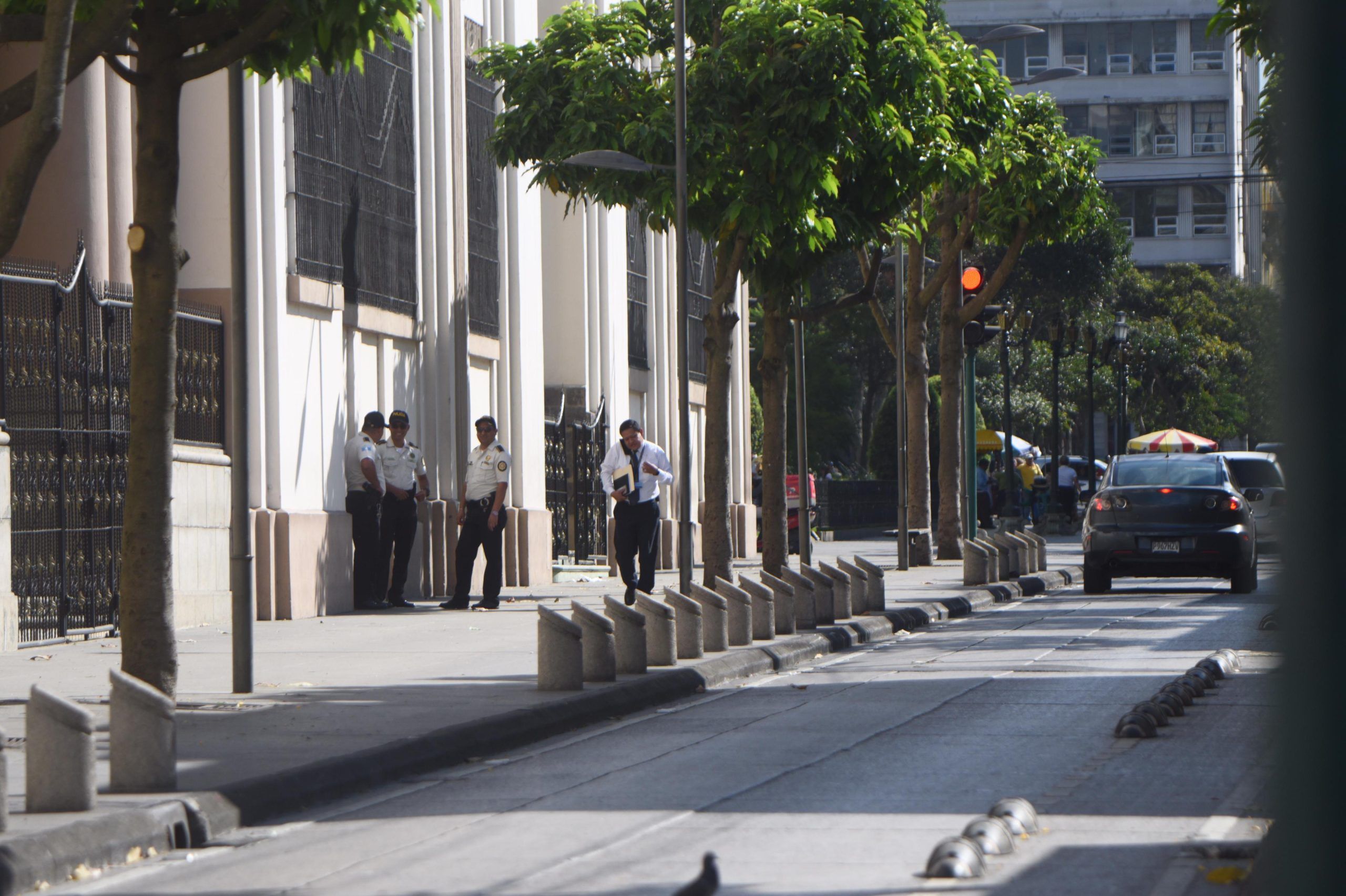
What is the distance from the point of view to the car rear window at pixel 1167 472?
22453mm

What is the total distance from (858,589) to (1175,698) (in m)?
7.95

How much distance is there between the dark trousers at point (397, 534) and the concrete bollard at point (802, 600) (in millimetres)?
5240

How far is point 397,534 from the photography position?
20250 mm

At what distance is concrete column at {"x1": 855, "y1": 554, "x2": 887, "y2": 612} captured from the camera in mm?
18656

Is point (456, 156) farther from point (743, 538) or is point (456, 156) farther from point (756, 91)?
point (743, 538)

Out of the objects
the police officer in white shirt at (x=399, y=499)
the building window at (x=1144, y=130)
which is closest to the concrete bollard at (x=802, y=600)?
the police officer in white shirt at (x=399, y=499)

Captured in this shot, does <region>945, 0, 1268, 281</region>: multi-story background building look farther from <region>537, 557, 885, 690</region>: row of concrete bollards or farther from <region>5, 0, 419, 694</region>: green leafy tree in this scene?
<region>5, 0, 419, 694</region>: green leafy tree

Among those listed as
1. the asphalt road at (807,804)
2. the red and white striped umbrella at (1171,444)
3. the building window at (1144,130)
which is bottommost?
the asphalt road at (807,804)

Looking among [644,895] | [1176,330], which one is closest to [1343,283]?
[644,895]

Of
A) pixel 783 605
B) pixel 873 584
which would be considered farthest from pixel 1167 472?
pixel 783 605

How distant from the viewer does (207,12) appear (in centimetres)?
1021

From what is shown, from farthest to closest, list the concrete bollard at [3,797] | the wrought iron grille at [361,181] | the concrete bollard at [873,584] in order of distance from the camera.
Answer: the wrought iron grille at [361,181]
the concrete bollard at [873,584]
the concrete bollard at [3,797]

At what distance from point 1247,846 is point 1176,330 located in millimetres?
68522

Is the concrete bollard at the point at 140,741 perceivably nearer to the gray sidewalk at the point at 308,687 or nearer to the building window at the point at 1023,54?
the gray sidewalk at the point at 308,687
